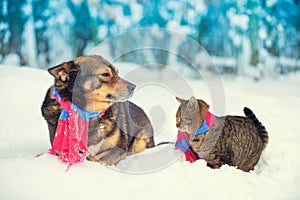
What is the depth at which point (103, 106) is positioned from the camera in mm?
1191

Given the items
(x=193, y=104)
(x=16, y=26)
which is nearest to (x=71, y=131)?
(x=193, y=104)

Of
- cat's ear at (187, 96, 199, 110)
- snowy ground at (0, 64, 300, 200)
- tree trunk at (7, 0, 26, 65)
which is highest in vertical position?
tree trunk at (7, 0, 26, 65)

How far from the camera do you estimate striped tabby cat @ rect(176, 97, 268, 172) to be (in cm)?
129

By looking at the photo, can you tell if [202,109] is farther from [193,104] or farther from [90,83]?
[90,83]

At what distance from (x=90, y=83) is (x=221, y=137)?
41 centimetres

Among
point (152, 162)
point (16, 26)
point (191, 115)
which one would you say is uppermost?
point (16, 26)

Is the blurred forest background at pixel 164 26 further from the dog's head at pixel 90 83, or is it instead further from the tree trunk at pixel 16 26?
the dog's head at pixel 90 83

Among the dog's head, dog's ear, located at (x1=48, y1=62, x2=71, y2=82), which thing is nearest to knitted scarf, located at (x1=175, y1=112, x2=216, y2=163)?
the dog's head

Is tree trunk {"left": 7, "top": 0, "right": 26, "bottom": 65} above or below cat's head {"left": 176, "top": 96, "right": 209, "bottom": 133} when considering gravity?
above

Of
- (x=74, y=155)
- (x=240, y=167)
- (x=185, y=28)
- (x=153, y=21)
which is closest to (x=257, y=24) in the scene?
(x=185, y=28)

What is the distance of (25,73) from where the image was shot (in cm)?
168

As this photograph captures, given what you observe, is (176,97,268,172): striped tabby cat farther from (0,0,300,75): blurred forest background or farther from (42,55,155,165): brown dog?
(0,0,300,75): blurred forest background

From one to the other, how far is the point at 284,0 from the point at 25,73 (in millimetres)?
1029

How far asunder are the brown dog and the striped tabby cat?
0.13 meters
